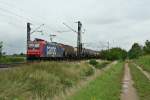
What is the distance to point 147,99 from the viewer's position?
703 inches

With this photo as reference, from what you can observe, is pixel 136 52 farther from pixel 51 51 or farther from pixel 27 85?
pixel 27 85

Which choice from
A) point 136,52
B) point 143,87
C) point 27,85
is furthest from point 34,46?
point 136,52

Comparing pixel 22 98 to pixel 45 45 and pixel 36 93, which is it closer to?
pixel 36 93

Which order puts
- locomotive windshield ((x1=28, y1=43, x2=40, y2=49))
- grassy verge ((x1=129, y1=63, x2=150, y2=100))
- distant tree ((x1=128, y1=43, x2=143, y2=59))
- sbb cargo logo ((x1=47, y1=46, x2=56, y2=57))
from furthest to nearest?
distant tree ((x1=128, y1=43, x2=143, y2=59)), sbb cargo logo ((x1=47, y1=46, x2=56, y2=57)), locomotive windshield ((x1=28, y1=43, x2=40, y2=49)), grassy verge ((x1=129, y1=63, x2=150, y2=100))

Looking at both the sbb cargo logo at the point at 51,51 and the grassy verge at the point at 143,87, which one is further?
the sbb cargo logo at the point at 51,51

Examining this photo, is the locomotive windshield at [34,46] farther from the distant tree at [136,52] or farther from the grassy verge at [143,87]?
the distant tree at [136,52]

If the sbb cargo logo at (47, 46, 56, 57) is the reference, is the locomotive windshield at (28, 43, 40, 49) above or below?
above

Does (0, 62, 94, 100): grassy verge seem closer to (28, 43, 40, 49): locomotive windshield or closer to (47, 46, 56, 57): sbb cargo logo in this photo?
(28, 43, 40, 49): locomotive windshield

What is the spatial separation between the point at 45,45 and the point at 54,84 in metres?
32.6

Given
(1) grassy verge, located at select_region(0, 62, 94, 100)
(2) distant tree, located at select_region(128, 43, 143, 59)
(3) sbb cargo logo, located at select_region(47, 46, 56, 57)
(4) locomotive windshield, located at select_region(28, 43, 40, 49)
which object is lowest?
(1) grassy verge, located at select_region(0, 62, 94, 100)

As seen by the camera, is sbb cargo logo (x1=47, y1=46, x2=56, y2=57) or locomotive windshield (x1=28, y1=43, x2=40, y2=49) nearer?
locomotive windshield (x1=28, y1=43, x2=40, y2=49)

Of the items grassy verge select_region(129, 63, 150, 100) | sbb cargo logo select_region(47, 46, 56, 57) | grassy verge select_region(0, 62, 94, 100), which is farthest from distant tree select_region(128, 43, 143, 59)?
grassy verge select_region(0, 62, 94, 100)

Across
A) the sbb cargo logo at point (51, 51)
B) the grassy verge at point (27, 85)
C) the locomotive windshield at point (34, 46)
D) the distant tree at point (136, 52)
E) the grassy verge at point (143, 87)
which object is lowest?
the grassy verge at point (143, 87)

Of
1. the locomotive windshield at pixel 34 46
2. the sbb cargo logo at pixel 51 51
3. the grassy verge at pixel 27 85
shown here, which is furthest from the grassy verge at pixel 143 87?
the sbb cargo logo at pixel 51 51
